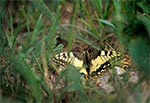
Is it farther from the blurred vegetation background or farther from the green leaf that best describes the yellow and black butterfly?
the green leaf

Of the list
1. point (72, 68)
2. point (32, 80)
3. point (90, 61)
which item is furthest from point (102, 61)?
point (32, 80)

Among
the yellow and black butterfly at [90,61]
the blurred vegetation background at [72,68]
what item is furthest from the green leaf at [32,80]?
the yellow and black butterfly at [90,61]

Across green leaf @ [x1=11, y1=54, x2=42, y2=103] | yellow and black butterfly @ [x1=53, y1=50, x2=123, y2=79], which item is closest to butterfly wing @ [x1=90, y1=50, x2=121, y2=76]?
yellow and black butterfly @ [x1=53, y1=50, x2=123, y2=79]

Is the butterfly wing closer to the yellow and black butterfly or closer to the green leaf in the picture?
the yellow and black butterfly

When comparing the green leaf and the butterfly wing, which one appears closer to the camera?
the green leaf

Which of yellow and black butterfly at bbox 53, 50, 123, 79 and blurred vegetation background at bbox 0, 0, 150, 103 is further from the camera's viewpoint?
yellow and black butterfly at bbox 53, 50, 123, 79

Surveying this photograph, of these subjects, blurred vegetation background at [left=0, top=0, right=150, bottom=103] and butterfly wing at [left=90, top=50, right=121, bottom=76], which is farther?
butterfly wing at [left=90, top=50, right=121, bottom=76]

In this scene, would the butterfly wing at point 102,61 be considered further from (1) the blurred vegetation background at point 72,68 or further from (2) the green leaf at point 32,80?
(2) the green leaf at point 32,80

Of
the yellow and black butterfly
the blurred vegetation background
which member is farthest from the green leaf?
the yellow and black butterfly
